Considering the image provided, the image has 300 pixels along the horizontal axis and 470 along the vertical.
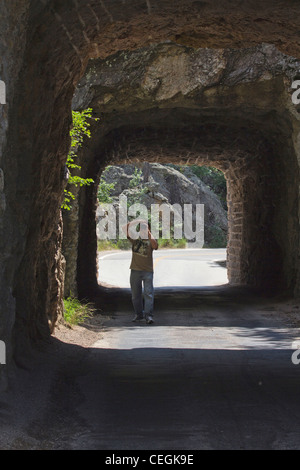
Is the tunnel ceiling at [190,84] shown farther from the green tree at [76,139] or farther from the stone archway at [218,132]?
the green tree at [76,139]

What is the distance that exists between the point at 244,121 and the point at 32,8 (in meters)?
8.16

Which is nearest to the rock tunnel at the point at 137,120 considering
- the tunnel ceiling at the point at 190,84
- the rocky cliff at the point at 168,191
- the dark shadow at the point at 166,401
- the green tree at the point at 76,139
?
the tunnel ceiling at the point at 190,84

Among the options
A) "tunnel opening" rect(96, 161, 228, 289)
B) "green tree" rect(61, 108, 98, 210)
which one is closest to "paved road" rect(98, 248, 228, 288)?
"tunnel opening" rect(96, 161, 228, 289)

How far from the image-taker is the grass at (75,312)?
364 inches

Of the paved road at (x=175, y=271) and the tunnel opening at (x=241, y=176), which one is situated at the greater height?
the tunnel opening at (x=241, y=176)

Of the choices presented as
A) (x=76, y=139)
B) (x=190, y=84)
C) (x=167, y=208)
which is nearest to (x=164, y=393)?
(x=76, y=139)

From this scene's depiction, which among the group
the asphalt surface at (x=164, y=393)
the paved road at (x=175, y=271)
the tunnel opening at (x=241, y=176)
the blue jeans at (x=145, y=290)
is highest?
the tunnel opening at (x=241, y=176)

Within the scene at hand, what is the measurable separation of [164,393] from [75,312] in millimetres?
4697

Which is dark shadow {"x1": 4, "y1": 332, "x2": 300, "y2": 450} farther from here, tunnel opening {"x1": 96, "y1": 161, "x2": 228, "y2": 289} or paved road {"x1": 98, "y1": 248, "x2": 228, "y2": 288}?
tunnel opening {"x1": 96, "y1": 161, "x2": 228, "y2": 289}

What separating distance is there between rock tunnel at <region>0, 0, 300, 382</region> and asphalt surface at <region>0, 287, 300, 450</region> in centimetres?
55

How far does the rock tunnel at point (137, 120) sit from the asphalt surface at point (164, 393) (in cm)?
55

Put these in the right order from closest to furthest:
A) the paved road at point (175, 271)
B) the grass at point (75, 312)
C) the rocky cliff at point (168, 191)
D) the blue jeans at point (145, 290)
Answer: the grass at point (75, 312) < the blue jeans at point (145, 290) < the paved road at point (175, 271) < the rocky cliff at point (168, 191)

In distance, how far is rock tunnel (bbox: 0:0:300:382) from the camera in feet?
17.2

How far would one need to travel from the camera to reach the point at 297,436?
416cm
